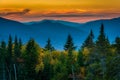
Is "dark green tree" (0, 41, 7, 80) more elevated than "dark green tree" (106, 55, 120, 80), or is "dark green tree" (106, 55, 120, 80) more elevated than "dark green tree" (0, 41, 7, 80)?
"dark green tree" (0, 41, 7, 80)

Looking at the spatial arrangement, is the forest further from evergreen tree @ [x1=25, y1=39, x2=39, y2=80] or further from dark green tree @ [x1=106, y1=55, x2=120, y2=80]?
dark green tree @ [x1=106, y1=55, x2=120, y2=80]

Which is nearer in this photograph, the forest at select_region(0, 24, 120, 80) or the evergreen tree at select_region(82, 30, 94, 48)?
the forest at select_region(0, 24, 120, 80)

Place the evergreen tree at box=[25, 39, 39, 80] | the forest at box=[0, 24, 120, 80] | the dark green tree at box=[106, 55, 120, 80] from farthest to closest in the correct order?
1. the evergreen tree at box=[25, 39, 39, 80]
2. the forest at box=[0, 24, 120, 80]
3. the dark green tree at box=[106, 55, 120, 80]

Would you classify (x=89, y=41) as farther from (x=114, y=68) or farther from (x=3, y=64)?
(x=114, y=68)

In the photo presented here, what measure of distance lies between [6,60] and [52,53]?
1090 centimetres

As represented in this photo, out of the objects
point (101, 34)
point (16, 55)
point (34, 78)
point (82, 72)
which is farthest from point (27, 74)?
point (101, 34)

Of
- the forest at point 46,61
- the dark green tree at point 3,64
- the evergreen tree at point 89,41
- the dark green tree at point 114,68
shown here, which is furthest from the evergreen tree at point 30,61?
the dark green tree at point 114,68

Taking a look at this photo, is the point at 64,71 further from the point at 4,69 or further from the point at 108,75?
the point at 108,75

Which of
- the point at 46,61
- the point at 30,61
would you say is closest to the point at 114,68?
the point at 46,61

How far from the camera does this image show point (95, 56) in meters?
56.5

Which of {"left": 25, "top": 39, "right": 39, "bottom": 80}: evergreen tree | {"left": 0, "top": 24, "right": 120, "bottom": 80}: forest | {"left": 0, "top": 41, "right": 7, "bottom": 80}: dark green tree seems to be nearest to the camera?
{"left": 0, "top": 24, "right": 120, "bottom": 80}: forest

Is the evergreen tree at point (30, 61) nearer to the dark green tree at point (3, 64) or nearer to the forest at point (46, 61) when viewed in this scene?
the forest at point (46, 61)

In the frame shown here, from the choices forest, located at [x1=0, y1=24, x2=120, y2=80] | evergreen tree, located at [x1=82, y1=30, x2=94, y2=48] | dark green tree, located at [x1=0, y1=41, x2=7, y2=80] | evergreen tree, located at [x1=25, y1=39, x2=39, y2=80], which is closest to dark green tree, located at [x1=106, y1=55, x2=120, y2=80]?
forest, located at [x1=0, y1=24, x2=120, y2=80]

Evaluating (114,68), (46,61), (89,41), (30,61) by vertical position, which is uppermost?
(89,41)
